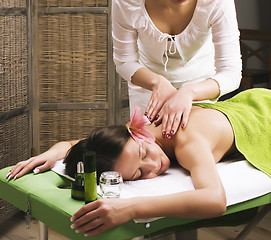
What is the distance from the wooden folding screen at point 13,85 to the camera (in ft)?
8.60

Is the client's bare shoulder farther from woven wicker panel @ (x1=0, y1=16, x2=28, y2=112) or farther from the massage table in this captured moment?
woven wicker panel @ (x1=0, y1=16, x2=28, y2=112)

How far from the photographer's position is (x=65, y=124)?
300 centimetres

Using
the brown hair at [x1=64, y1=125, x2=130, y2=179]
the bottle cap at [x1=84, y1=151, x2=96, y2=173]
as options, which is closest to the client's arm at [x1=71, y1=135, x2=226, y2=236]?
the bottle cap at [x1=84, y1=151, x2=96, y2=173]

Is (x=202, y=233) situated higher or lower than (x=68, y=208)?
lower

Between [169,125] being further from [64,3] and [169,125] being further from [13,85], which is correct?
[64,3]

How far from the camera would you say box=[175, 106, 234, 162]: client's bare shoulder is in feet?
5.48

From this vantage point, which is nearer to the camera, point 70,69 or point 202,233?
point 202,233

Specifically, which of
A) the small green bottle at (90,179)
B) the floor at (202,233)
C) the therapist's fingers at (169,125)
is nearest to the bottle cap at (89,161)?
the small green bottle at (90,179)

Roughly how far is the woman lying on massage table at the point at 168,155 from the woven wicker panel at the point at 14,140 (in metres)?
0.97

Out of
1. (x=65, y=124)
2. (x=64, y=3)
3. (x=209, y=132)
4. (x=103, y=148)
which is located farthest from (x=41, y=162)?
(x=64, y=3)

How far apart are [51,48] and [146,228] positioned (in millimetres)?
1811

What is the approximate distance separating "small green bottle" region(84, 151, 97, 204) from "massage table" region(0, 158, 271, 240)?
0.04 m

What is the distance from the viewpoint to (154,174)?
1.66 meters

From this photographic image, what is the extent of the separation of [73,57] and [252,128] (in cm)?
147
